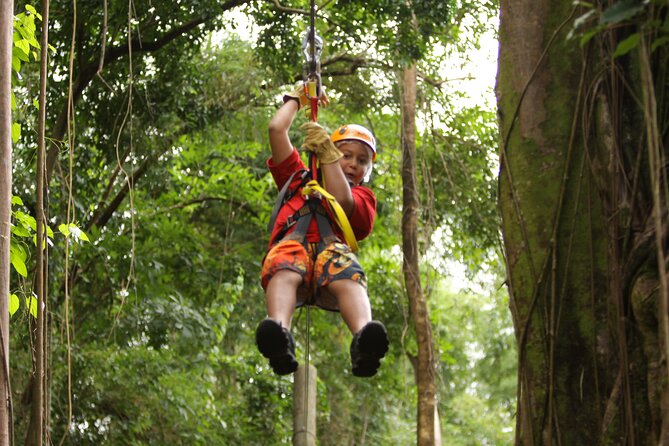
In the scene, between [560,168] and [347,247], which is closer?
[560,168]

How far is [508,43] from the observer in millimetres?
2930

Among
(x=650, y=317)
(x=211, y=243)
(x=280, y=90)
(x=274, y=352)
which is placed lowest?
(x=650, y=317)

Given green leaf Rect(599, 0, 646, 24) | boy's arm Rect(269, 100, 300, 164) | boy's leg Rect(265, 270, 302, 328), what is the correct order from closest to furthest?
green leaf Rect(599, 0, 646, 24), boy's leg Rect(265, 270, 302, 328), boy's arm Rect(269, 100, 300, 164)

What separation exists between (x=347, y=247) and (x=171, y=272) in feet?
18.4

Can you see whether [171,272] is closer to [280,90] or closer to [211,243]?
[211,243]

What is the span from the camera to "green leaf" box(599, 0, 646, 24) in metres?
1.93

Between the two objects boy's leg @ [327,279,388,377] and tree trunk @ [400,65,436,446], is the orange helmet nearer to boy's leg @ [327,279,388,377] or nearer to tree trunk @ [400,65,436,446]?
boy's leg @ [327,279,388,377]

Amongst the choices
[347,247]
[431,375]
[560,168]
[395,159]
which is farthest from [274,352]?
[395,159]

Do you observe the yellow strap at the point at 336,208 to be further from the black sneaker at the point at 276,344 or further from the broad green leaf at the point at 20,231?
the broad green leaf at the point at 20,231

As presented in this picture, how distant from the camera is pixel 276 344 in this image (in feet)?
11.4

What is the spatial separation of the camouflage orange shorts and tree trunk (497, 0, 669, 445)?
104cm

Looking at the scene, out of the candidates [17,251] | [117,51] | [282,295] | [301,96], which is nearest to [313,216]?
[282,295]

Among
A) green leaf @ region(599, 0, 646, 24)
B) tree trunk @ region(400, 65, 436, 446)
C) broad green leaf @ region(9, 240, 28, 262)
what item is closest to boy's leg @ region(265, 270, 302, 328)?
broad green leaf @ region(9, 240, 28, 262)

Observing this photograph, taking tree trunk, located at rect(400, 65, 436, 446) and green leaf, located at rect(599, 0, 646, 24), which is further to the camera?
tree trunk, located at rect(400, 65, 436, 446)
